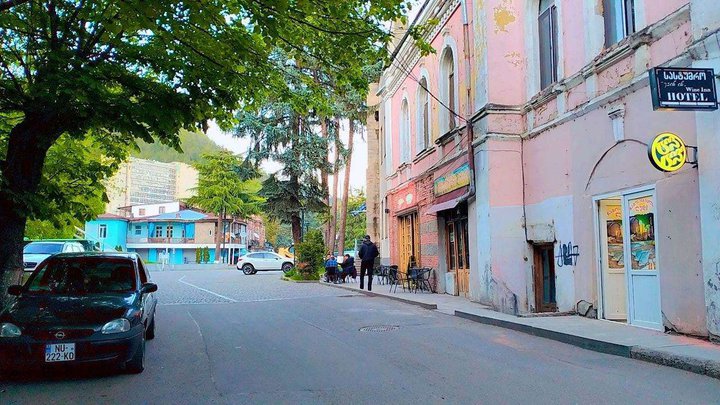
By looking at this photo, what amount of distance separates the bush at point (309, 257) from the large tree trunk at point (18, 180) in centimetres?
1910

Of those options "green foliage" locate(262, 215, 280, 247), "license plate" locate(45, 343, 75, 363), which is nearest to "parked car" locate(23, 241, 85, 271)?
"license plate" locate(45, 343, 75, 363)

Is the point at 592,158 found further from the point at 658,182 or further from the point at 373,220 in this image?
the point at 373,220

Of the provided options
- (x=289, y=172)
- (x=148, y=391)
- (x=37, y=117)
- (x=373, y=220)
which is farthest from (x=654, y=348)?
(x=289, y=172)

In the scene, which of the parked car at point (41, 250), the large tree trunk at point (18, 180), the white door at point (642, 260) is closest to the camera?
the large tree trunk at point (18, 180)

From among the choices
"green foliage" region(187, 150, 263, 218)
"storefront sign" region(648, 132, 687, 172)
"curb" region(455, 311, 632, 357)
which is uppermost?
"green foliage" region(187, 150, 263, 218)

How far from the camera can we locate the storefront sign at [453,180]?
1515 centimetres

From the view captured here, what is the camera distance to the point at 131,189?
120 metres

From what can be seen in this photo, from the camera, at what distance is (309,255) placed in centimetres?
2770

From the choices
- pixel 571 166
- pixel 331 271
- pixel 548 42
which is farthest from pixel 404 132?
pixel 571 166

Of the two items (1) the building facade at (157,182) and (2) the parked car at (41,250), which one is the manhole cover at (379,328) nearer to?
(2) the parked car at (41,250)

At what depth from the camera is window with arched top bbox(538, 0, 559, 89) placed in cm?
1275

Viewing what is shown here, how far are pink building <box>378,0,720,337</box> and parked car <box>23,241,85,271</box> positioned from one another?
13.1 m

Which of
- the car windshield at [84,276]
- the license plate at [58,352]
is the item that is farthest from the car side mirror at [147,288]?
the license plate at [58,352]

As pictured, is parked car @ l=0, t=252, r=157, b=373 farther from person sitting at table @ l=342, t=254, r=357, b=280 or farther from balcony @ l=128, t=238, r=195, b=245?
balcony @ l=128, t=238, r=195, b=245
